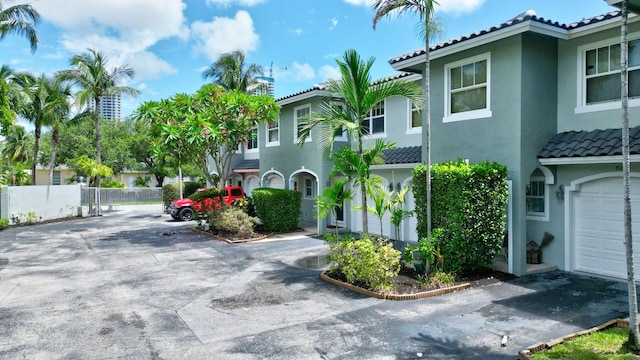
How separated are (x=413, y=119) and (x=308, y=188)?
7.16m

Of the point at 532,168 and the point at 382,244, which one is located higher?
the point at 532,168

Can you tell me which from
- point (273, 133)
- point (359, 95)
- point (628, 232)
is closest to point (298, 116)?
point (273, 133)

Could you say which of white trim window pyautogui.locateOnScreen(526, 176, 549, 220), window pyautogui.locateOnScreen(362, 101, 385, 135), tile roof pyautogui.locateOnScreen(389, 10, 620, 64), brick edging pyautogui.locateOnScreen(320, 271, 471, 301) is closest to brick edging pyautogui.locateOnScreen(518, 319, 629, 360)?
brick edging pyautogui.locateOnScreen(320, 271, 471, 301)

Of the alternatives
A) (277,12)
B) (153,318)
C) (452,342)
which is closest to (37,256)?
(153,318)

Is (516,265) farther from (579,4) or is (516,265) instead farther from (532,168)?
(579,4)

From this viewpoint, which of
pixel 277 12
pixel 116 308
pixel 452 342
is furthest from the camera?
pixel 277 12

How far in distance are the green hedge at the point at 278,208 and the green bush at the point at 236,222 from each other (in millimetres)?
621

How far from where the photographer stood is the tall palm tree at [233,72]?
86.0 feet

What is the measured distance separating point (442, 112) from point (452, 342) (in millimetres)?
6804

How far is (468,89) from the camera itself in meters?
10.8

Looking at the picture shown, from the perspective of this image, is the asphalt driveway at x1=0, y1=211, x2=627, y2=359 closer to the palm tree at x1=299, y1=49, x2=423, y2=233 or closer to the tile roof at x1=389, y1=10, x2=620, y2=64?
the palm tree at x1=299, y1=49, x2=423, y2=233

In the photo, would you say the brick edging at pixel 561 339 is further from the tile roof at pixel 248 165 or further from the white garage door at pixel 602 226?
the tile roof at pixel 248 165

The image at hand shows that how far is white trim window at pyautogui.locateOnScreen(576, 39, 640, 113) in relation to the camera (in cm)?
915

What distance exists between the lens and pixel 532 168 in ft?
32.0
